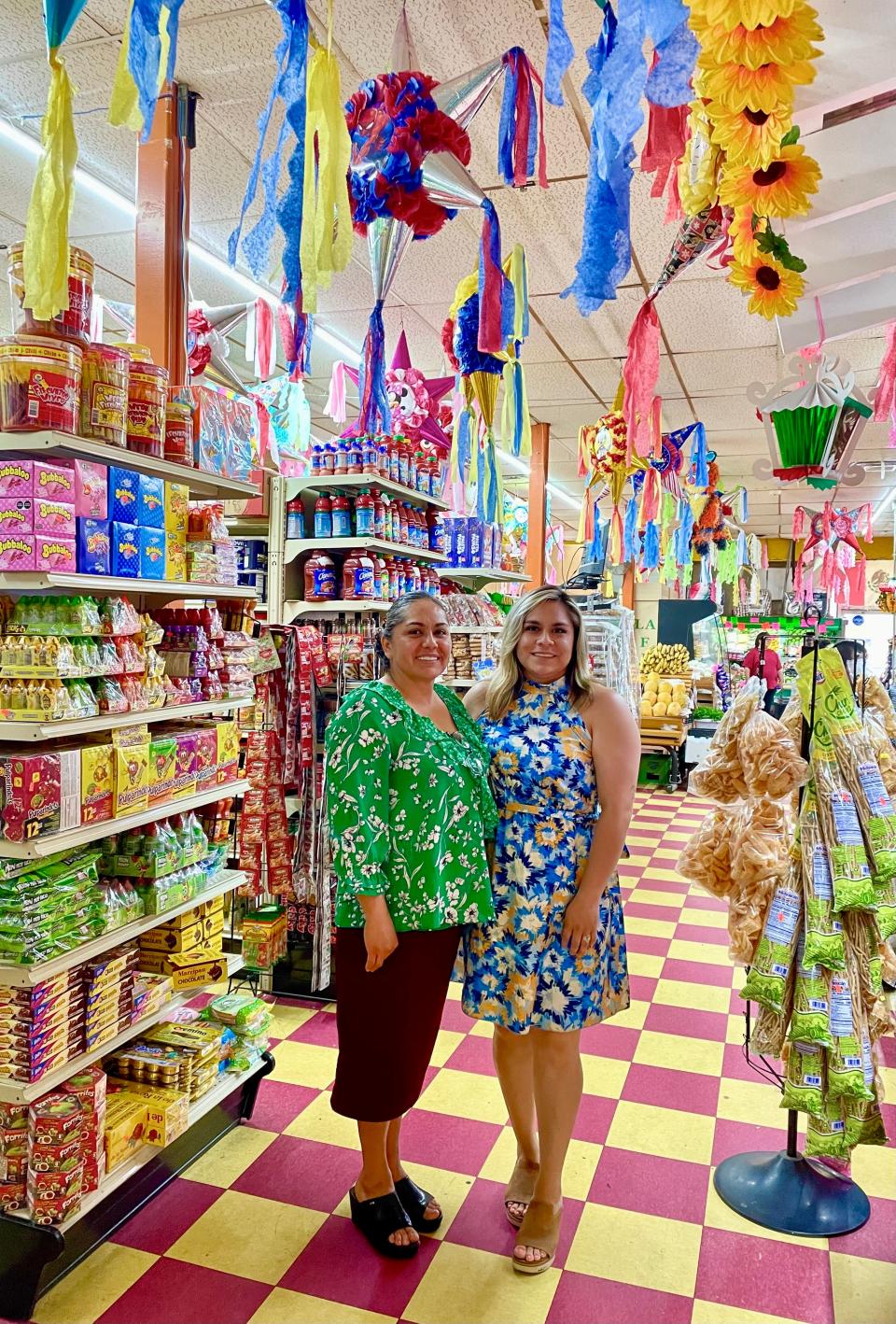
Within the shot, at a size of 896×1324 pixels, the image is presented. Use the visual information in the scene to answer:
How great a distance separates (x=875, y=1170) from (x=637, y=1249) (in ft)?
2.83

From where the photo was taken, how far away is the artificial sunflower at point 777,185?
1561mm

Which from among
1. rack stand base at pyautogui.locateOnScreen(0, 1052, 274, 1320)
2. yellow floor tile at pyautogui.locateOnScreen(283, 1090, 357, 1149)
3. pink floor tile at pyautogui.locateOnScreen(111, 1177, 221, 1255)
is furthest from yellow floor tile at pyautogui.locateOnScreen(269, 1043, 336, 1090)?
pink floor tile at pyautogui.locateOnScreen(111, 1177, 221, 1255)

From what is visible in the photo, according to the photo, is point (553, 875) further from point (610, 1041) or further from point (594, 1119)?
point (610, 1041)

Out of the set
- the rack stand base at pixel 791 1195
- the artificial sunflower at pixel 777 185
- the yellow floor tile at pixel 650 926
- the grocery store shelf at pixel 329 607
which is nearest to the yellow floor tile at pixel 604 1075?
the rack stand base at pixel 791 1195

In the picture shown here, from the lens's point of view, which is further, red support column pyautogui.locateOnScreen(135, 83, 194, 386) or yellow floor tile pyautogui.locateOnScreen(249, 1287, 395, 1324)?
red support column pyautogui.locateOnScreen(135, 83, 194, 386)

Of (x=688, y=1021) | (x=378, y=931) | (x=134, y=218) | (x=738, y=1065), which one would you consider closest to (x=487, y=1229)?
(x=378, y=931)

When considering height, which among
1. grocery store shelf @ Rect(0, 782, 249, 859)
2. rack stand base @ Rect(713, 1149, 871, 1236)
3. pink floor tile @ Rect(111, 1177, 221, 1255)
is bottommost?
pink floor tile @ Rect(111, 1177, 221, 1255)

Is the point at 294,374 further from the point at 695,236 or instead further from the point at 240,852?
the point at 240,852

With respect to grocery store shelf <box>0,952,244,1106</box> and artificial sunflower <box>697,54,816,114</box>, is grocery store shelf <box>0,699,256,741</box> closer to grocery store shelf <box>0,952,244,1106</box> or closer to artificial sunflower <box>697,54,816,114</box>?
grocery store shelf <box>0,952,244,1106</box>

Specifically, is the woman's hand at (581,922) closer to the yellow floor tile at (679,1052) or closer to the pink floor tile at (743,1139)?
the pink floor tile at (743,1139)

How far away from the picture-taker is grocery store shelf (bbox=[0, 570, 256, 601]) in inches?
75.3

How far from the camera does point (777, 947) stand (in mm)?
2305

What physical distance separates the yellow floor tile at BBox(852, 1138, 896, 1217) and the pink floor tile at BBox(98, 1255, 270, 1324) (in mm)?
1679

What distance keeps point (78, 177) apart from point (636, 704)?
16.0 feet
